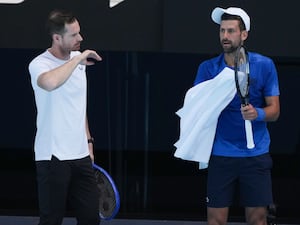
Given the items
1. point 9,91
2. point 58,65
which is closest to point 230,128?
point 58,65

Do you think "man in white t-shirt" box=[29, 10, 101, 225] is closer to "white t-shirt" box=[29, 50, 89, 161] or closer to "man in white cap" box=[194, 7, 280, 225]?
"white t-shirt" box=[29, 50, 89, 161]

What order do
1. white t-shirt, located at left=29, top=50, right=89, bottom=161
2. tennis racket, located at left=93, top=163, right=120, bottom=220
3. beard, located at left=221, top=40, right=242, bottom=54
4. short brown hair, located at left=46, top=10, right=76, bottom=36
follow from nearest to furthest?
white t-shirt, located at left=29, top=50, right=89, bottom=161 → short brown hair, located at left=46, top=10, right=76, bottom=36 → beard, located at left=221, top=40, right=242, bottom=54 → tennis racket, located at left=93, top=163, right=120, bottom=220

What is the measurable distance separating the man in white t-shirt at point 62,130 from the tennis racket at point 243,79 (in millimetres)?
735

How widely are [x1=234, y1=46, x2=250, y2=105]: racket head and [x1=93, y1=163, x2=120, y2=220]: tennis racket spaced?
103cm

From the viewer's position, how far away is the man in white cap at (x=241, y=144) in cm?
535

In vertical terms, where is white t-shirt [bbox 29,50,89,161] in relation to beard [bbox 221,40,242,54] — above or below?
below

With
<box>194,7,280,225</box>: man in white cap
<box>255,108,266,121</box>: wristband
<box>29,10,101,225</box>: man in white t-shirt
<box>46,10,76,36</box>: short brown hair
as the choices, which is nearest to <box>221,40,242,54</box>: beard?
<box>194,7,280,225</box>: man in white cap

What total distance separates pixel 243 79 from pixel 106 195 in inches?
46.7

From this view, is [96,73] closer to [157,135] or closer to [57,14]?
[157,135]

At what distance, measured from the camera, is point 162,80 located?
7.38 metres

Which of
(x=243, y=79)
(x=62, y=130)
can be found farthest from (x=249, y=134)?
(x=62, y=130)

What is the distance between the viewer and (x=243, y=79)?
517 cm

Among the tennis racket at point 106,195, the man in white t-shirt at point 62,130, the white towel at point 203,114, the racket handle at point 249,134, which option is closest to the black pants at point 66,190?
the man in white t-shirt at point 62,130

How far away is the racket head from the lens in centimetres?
513
